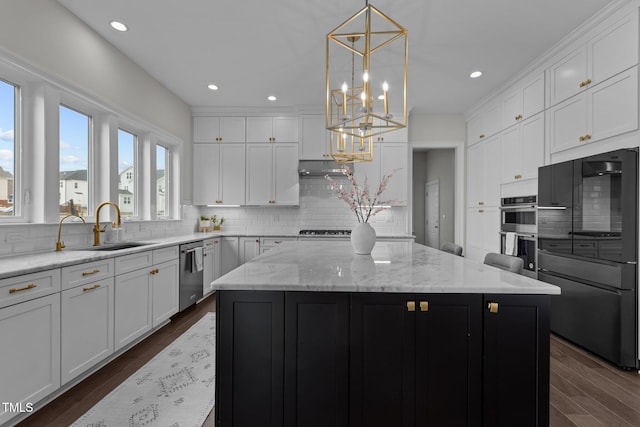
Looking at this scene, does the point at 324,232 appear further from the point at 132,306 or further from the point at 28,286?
the point at 28,286

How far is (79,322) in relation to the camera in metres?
2.17

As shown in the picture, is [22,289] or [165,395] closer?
[22,289]

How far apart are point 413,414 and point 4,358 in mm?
2085

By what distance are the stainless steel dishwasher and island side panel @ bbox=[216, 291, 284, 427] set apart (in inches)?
99.8

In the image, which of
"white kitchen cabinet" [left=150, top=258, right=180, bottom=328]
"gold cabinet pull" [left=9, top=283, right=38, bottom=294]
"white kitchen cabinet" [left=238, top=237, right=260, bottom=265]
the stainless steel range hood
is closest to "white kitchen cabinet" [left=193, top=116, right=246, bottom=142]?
the stainless steel range hood

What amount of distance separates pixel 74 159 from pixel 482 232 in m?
5.13

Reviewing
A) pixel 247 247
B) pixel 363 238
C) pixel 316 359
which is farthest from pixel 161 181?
pixel 316 359

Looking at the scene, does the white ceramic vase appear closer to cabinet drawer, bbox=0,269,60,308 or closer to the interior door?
cabinet drawer, bbox=0,269,60,308

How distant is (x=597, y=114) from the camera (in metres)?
2.70

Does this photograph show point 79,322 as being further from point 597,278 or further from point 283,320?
point 597,278

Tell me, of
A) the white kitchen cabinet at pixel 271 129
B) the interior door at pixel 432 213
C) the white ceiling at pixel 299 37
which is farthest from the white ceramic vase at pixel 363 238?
the interior door at pixel 432 213


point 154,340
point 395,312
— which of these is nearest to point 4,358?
point 154,340

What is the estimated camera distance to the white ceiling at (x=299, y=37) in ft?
8.52

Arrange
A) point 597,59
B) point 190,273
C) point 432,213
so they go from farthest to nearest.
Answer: point 432,213
point 190,273
point 597,59
